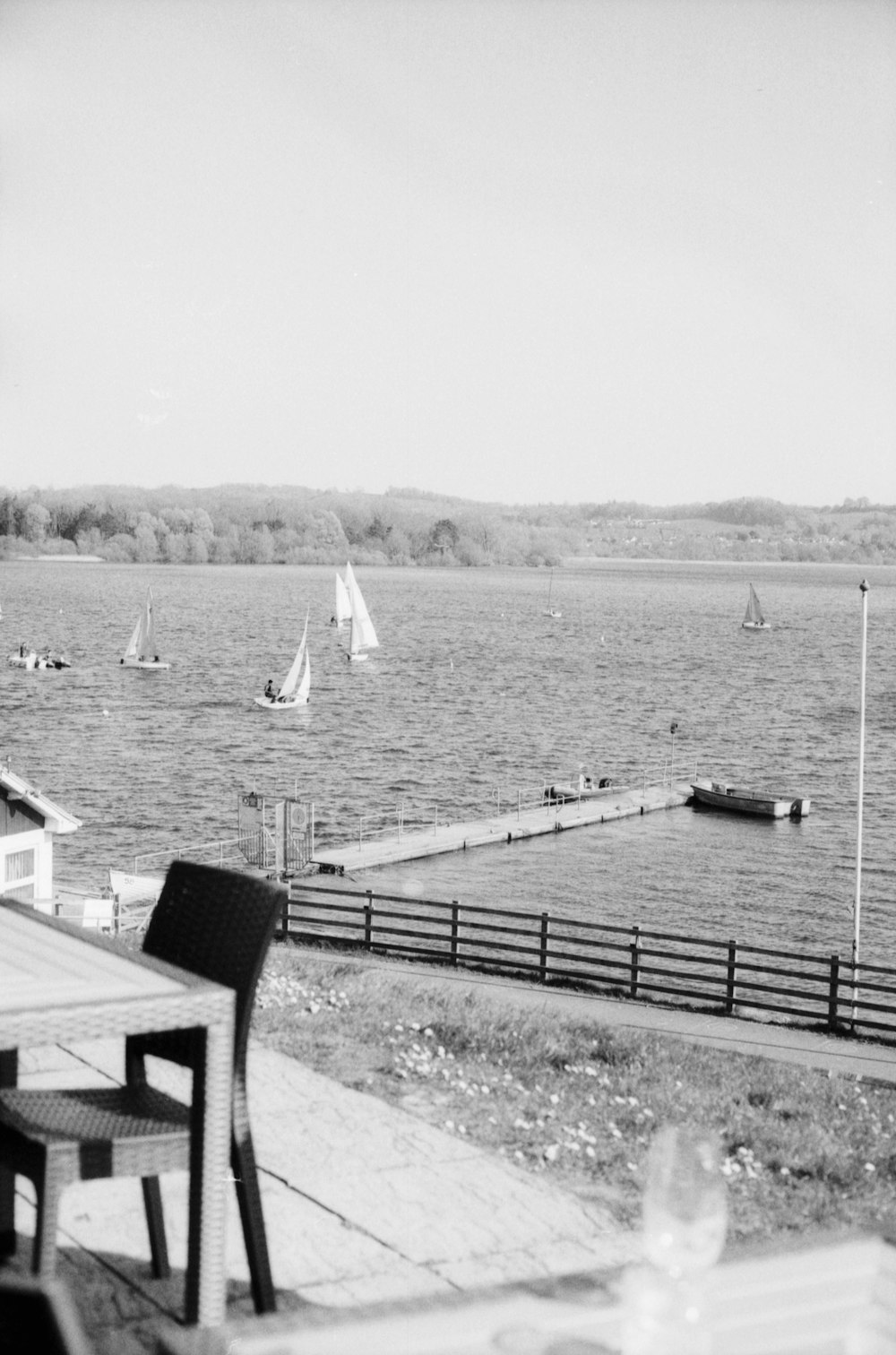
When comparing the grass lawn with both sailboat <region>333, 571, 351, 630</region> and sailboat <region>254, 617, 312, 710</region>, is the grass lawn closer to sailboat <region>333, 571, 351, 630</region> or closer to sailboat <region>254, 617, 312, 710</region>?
sailboat <region>254, 617, 312, 710</region>

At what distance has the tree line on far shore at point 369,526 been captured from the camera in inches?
2886

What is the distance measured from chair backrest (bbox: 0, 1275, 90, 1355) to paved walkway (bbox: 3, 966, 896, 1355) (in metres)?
1.34

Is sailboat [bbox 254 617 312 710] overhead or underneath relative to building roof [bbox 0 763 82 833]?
underneath

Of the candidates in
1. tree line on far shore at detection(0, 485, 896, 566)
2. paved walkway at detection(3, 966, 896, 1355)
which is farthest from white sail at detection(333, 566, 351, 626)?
paved walkway at detection(3, 966, 896, 1355)

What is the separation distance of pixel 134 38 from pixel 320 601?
11985cm

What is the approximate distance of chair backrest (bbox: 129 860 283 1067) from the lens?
7.33 ft

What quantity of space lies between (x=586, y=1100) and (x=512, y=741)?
4376cm

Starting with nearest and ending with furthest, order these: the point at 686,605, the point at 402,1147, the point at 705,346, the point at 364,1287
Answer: the point at 364,1287, the point at 402,1147, the point at 705,346, the point at 686,605

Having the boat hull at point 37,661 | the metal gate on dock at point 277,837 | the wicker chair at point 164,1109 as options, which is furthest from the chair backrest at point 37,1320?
the boat hull at point 37,661

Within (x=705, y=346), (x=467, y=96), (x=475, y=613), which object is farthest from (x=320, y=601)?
(x=467, y=96)

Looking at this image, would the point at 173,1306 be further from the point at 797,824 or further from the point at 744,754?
the point at 744,754

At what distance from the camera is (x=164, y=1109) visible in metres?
2.23

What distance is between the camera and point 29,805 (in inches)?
664

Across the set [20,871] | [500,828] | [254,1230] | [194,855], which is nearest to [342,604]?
[500,828]
